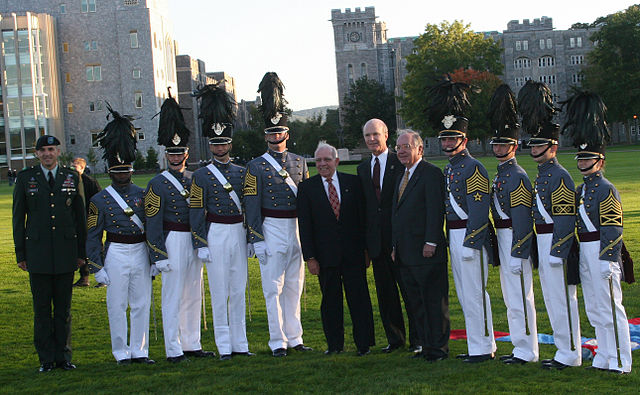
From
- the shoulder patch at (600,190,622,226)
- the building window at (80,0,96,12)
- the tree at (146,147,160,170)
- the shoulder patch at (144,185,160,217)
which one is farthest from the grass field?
the building window at (80,0,96,12)

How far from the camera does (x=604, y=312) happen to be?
6852mm

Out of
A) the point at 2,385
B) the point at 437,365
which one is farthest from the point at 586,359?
the point at 2,385

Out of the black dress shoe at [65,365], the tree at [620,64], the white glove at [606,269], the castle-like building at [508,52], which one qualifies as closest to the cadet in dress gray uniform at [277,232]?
the black dress shoe at [65,365]

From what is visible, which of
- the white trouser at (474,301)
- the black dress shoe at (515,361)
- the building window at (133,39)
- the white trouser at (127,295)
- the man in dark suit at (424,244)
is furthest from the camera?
the building window at (133,39)

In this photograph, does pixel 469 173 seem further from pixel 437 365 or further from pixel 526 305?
pixel 437 365

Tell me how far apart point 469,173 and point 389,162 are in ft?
3.31

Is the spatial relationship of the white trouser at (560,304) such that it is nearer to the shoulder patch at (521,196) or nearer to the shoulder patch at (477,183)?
the shoulder patch at (521,196)

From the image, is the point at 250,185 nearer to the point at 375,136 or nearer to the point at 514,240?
the point at 375,136

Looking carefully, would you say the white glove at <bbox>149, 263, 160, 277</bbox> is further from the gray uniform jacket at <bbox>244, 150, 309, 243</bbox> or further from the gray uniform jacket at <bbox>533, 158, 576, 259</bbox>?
the gray uniform jacket at <bbox>533, 158, 576, 259</bbox>

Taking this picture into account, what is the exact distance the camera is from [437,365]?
7.38 m

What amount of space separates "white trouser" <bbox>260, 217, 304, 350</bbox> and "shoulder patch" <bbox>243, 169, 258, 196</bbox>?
0.33m

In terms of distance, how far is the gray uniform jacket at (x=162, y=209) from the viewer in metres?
7.98

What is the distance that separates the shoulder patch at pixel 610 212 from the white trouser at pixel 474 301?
1.21 m

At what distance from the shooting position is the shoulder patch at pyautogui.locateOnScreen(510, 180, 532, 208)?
722 cm
